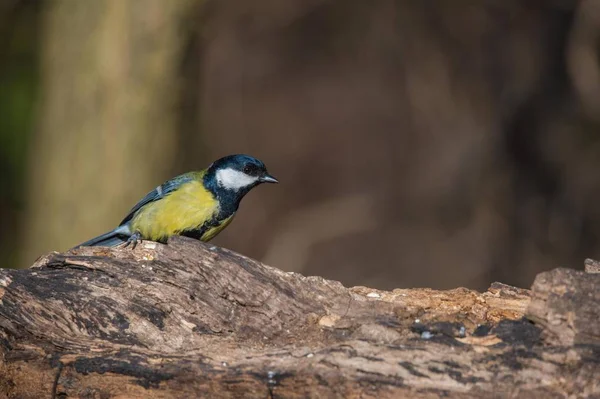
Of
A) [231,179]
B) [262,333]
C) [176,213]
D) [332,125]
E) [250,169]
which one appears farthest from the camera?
[332,125]

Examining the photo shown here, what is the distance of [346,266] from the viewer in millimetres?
7918

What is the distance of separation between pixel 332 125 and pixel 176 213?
4.47 meters

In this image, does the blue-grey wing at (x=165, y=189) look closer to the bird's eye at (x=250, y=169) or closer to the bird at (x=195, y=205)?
the bird at (x=195, y=205)

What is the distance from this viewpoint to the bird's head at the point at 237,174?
424 centimetres

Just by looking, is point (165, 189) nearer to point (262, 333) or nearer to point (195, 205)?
point (195, 205)

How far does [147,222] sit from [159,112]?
81.3 inches

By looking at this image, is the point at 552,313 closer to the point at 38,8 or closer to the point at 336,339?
the point at 336,339

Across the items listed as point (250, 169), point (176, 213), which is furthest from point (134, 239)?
point (250, 169)

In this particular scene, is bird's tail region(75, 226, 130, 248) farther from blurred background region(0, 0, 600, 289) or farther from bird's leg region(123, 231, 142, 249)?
blurred background region(0, 0, 600, 289)

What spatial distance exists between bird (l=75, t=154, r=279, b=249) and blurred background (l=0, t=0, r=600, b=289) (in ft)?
5.50

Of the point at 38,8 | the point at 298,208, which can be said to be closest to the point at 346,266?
the point at 298,208

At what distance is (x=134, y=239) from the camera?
378 cm

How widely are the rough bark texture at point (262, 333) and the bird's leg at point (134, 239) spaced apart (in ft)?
0.33

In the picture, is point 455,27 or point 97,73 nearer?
point 97,73
